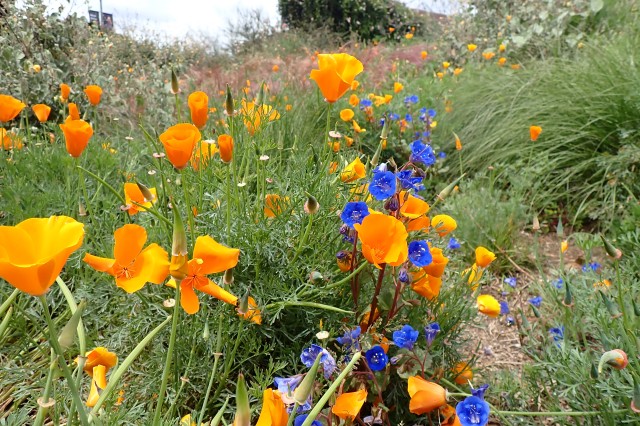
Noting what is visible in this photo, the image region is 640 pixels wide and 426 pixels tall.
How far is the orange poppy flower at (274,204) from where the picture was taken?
1.44 m

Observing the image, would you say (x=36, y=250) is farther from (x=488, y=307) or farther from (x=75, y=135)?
(x=488, y=307)

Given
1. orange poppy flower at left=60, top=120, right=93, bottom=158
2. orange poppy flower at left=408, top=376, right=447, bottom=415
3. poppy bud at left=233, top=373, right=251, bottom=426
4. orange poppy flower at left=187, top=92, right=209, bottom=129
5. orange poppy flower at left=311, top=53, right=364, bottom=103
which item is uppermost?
orange poppy flower at left=311, top=53, right=364, bottom=103

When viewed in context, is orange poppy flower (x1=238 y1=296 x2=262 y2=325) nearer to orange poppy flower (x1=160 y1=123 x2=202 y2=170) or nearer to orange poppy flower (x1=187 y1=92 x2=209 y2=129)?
orange poppy flower (x1=160 y1=123 x2=202 y2=170)

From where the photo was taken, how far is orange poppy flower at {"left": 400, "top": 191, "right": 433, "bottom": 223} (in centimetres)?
119

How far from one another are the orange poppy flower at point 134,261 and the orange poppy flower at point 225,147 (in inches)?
18.3

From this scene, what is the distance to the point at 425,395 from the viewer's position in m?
1.01

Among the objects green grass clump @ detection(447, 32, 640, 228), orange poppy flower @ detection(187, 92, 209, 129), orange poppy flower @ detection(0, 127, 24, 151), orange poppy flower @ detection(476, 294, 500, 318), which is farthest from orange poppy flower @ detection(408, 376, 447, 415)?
green grass clump @ detection(447, 32, 640, 228)

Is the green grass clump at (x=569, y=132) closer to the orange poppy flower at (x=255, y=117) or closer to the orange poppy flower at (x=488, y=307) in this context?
the orange poppy flower at (x=488, y=307)

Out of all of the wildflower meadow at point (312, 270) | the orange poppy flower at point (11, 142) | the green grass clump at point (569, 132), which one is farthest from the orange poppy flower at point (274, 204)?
the green grass clump at point (569, 132)

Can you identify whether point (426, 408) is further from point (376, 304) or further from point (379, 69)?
point (379, 69)

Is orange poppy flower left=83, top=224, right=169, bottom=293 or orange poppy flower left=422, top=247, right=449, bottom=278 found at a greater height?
orange poppy flower left=83, top=224, right=169, bottom=293

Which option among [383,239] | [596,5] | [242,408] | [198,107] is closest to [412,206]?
[383,239]

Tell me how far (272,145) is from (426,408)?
102 cm

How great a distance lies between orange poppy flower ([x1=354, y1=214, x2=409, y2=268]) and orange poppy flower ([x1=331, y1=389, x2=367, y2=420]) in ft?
0.98
